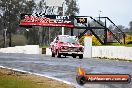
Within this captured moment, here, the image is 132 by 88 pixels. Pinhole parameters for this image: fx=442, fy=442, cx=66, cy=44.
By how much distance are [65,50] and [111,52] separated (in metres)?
3.73

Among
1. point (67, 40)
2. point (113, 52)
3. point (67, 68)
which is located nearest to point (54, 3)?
point (67, 40)

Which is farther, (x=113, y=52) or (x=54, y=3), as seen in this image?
(x=54, y=3)

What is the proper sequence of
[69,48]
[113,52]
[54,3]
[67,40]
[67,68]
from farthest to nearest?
[54,3], [113,52], [67,40], [69,48], [67,68]

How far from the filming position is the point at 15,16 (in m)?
115

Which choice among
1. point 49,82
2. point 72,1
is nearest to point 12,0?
point 72,1

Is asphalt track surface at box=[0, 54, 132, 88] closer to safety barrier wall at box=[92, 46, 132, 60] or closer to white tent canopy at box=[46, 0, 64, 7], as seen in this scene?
safety barrier wall at box=[92, 46, 132, 60]

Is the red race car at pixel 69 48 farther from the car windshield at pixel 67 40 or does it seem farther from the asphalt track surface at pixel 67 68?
the asphalt track surface at pixel 67 68

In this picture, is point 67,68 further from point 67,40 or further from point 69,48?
point 67,40

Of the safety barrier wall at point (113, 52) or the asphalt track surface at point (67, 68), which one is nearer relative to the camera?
the asphalt track surface at point (67, 68)

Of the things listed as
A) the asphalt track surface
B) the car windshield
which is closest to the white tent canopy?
the car windshield

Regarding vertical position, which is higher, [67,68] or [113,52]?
A: [113,52]

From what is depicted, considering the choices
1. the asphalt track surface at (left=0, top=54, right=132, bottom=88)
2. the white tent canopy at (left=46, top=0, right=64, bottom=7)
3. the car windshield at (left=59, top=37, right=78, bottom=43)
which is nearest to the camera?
the asphalt track surface at (left=0, top=54, right=132, bottom=88)

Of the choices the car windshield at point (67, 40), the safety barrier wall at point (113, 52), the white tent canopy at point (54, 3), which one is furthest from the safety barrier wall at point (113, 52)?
the white tent canopy at point (54, 3)

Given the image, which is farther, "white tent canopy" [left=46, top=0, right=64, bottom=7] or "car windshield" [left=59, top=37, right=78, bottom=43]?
"white tent canopy" [left=46, top=0, right=64, bottom=7]
